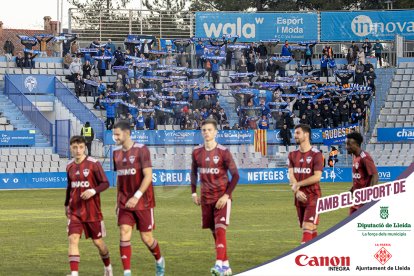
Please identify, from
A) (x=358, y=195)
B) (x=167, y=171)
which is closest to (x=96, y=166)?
(x=358, y=195)

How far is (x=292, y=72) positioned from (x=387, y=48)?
750 cm

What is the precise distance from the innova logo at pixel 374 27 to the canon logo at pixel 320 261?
161 feet

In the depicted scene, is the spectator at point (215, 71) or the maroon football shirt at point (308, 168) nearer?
the maroon football shirt at point (308, 168)

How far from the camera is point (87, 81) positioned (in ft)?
168

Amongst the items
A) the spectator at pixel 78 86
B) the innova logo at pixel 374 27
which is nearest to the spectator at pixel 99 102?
the spectator at pixel 78 86

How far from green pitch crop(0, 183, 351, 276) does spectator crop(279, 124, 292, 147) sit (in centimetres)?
1111

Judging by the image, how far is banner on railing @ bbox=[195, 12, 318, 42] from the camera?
59531mm

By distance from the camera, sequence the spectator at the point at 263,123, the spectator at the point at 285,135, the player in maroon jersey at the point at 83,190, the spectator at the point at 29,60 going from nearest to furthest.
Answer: the player in maroon jersey at the point at 83,190, the spectator at the point at 285,135, the spectator at the point at 263,123, the spectator at the point at 29,60

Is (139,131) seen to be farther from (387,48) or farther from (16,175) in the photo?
(387,48)

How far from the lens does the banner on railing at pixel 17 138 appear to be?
45.5 metres

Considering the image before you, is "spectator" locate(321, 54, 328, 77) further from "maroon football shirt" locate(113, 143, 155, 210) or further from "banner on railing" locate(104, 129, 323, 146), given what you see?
"maroon football shirt" locate(113, 143, 155, 210)

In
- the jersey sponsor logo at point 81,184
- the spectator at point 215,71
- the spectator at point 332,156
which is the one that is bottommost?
the spectator at point 332,156

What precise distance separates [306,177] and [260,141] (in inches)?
1249

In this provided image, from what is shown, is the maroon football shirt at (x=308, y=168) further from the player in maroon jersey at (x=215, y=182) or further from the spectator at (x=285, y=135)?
the spectator at (x=285, y=135)
